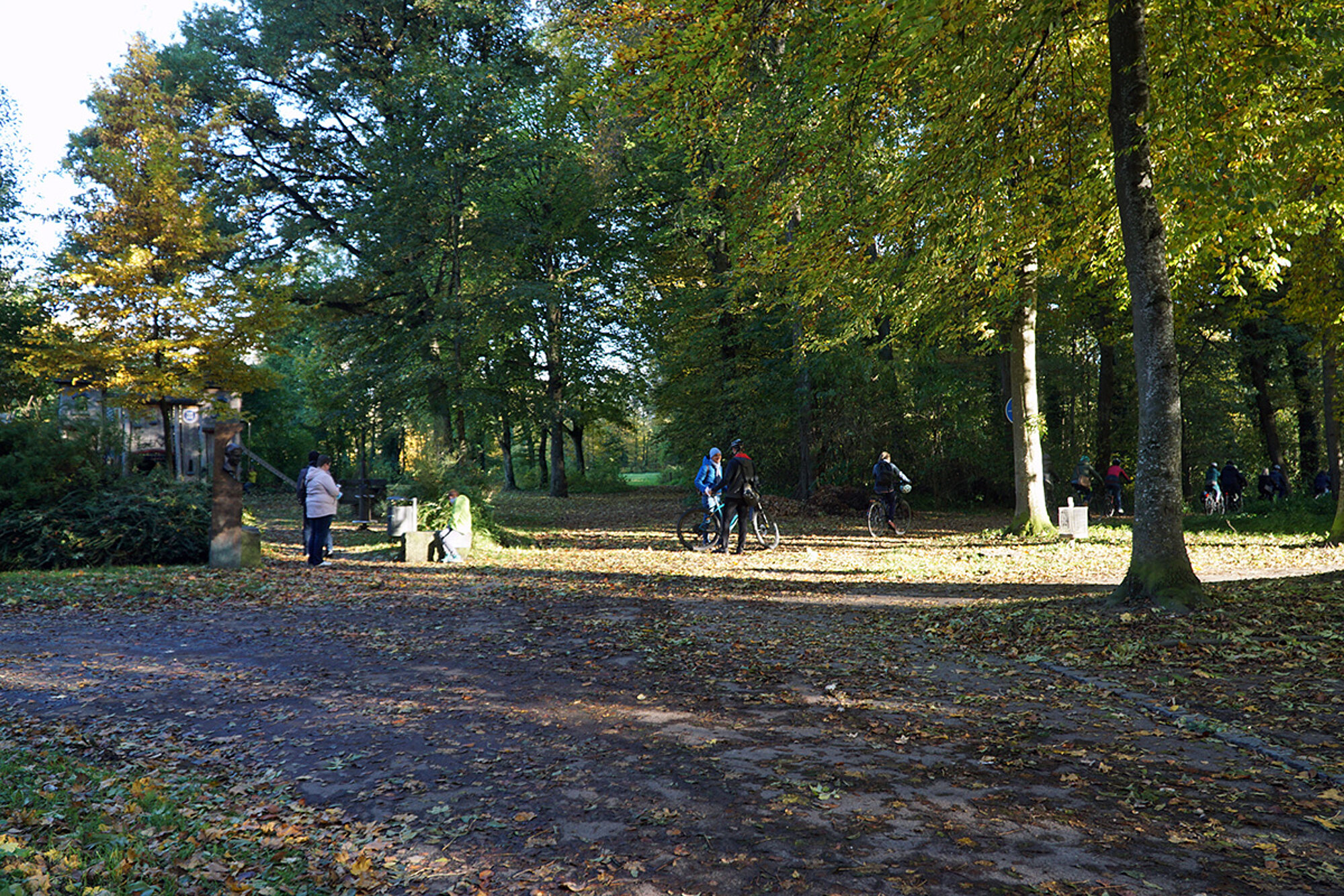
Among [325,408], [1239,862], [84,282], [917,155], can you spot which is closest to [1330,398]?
[917,155]

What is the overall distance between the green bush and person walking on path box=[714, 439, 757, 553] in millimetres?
9268

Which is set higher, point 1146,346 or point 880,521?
point 1146,346

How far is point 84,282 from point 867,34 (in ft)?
60.2

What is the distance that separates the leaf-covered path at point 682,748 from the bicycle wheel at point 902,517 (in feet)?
38.2

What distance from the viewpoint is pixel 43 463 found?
48.3 ft

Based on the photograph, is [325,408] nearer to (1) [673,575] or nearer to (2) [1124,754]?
(1) [673,575]

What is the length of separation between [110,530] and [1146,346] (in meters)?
15.4

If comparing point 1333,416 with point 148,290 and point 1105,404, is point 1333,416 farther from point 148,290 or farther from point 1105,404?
point 148,290

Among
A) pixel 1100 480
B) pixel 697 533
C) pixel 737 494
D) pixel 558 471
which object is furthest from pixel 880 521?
pixel 558 471

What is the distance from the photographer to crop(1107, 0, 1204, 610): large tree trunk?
8609mm

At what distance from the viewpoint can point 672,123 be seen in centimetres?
1181

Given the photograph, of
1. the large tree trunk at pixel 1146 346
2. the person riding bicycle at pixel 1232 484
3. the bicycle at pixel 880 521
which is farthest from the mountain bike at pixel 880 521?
the large tree trunk at pixel 1146 346

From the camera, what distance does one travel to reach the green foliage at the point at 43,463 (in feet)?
47.6

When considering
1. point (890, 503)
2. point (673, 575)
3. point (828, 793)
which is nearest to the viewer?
point (828, 793)
